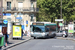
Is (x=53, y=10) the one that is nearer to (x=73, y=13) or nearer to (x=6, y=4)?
(x=73, y=13)

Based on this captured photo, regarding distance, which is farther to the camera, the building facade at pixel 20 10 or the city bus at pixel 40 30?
the building facade at pixel 20 10

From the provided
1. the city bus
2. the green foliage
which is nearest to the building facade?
the green foliage

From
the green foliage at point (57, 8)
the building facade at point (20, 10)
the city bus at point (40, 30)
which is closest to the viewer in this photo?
the city bus at point (40, 30)

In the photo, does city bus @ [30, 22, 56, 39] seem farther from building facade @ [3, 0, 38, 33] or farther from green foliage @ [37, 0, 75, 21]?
green foliage @ [37, 0, 75, 21]

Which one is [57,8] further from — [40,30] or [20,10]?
[40,30]

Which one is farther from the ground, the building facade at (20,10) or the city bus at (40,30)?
the building facade at (20,10)

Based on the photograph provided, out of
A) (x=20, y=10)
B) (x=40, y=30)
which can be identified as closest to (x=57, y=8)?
(x=20, y=10)

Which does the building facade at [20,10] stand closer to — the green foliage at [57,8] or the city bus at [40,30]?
the green foliage at [57,8]

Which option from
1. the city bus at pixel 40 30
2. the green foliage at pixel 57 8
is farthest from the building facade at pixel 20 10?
the city bus at pixel 40 30

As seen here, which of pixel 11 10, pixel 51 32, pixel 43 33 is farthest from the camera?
pixel 11 10

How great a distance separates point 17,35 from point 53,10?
3219 centimetres

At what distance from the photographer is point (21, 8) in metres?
60.2

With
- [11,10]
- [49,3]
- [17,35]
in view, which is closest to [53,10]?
[49,3]

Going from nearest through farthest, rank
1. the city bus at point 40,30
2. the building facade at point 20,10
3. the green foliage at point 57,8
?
the city bus at point 40,30
the building facade at point 20,10
the green foliage at point 57,8
